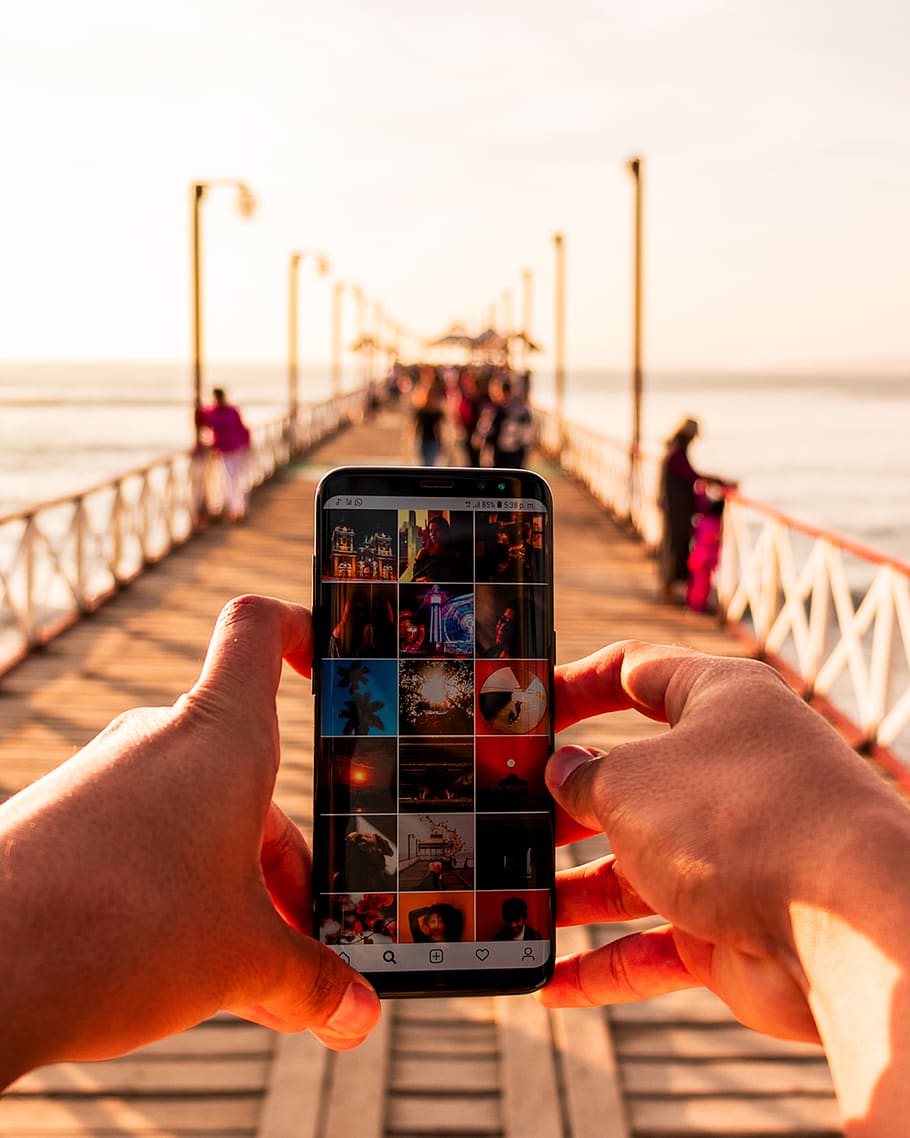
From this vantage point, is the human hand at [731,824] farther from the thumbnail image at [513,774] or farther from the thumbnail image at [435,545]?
the thumbnail image at [435,545]

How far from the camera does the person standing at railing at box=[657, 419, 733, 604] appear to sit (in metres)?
9.62

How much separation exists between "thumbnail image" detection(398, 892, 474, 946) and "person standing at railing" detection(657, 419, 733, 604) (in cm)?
813

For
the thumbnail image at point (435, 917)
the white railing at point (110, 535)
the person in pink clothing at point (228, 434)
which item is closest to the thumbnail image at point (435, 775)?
the thumbnail image at point (435, 917)

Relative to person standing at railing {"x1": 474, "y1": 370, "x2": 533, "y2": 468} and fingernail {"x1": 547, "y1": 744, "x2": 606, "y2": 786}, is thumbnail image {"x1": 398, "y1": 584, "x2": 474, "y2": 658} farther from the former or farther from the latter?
person standing at railing {"x1": 474, "y1": 370, "x2": 533, "y2": 468}

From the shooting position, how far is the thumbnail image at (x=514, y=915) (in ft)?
5.70

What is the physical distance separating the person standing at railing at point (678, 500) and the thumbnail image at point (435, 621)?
7.97 metres

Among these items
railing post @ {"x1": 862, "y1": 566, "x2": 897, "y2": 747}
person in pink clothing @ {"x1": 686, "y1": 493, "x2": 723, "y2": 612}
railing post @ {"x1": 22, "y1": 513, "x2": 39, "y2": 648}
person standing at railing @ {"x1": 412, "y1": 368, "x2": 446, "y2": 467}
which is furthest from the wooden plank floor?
person standing at railing @ {"x1": 412, "y1": 368, "x2": 446, "y2": 467}

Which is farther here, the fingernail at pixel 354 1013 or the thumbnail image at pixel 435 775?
the thumbnail image at pixel 435 775

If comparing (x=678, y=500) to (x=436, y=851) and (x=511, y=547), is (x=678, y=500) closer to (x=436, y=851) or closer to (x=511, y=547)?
(x=511, y=547)

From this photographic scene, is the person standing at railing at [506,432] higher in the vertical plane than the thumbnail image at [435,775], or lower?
higher

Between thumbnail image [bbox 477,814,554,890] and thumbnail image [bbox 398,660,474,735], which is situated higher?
thumbnail image [bbox 398,660,474,735]

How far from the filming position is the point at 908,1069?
104 cm

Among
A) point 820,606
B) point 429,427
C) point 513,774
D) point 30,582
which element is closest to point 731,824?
point 513,774

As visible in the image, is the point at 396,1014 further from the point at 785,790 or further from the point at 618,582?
the point at 618,582
